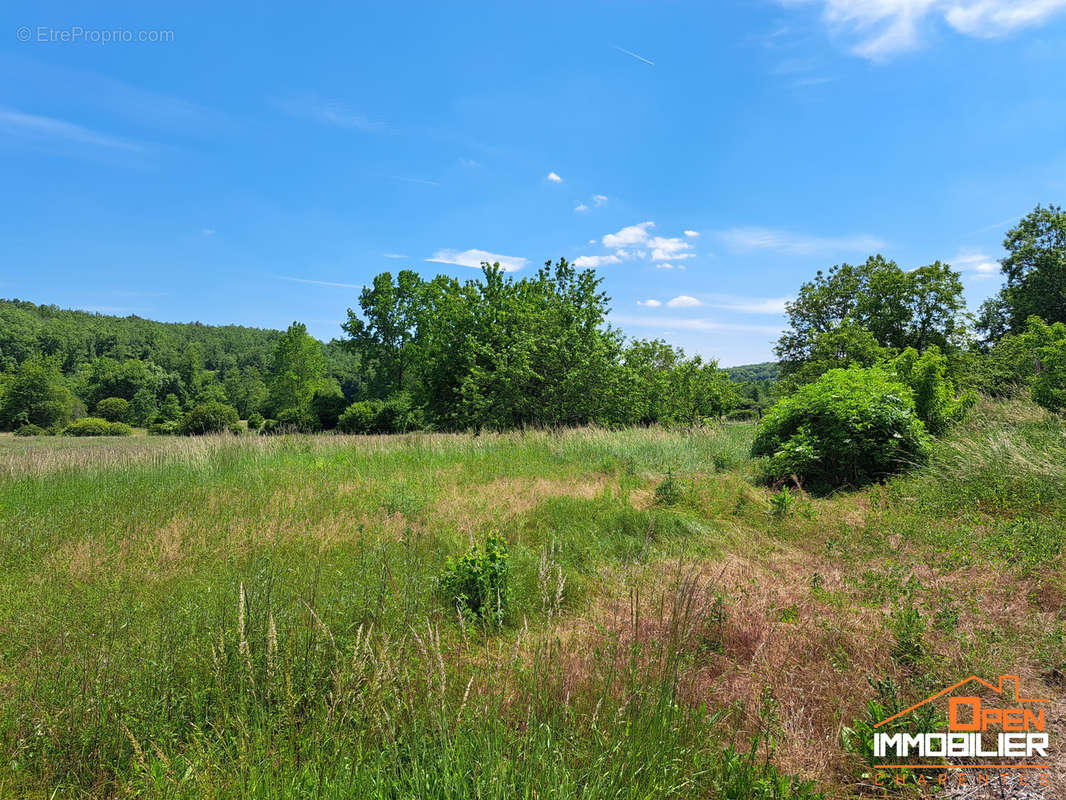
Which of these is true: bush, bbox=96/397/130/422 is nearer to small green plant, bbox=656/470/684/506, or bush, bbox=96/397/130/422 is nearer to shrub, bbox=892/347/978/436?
small green plant, bbox=656/470/684/506

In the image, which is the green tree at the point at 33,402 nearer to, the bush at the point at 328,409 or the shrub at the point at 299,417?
the shrub at the point at 299,417

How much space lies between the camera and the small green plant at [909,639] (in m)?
3.27

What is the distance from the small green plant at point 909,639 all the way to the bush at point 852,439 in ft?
19.1

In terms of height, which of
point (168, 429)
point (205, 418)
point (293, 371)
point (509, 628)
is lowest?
point (168, 429)

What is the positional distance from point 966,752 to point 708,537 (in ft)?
12.2

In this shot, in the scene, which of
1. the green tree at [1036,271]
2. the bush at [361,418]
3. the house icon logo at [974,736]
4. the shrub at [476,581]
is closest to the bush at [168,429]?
the bush at [361,418]

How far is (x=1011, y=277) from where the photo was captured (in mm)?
33625

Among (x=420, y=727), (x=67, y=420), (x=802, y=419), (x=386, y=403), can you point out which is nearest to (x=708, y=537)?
(x=420, y=727)

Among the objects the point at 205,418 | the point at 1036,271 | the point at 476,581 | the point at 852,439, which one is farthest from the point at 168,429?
the point at 1036,271

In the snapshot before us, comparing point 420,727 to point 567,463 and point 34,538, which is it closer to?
point 34,538

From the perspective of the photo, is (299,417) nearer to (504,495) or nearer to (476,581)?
(504,495)

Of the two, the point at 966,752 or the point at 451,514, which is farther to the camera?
the point at 451,514

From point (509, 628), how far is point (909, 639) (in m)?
2.97

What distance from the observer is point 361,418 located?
31797 millimetres
